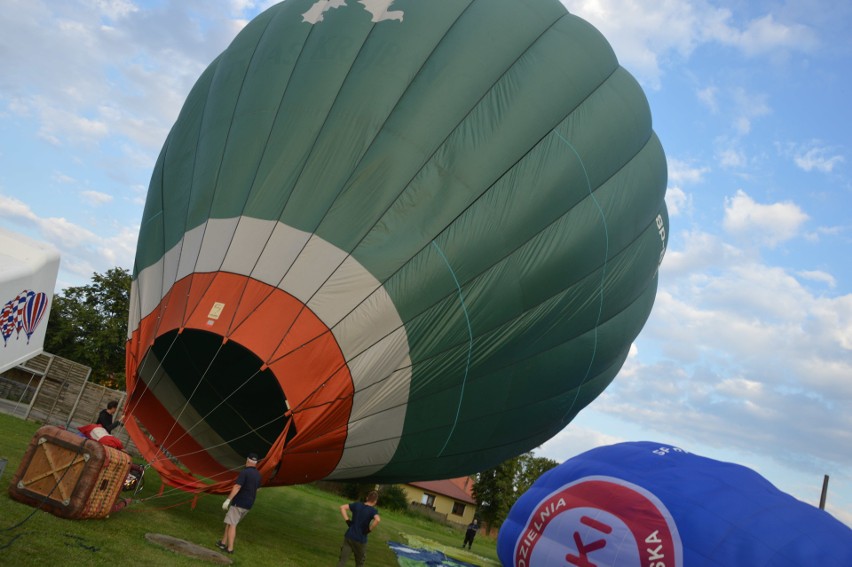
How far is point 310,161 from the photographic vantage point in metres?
7.70

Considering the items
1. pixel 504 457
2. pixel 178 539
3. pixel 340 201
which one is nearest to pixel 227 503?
pixel 178 539

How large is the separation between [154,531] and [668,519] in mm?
4972

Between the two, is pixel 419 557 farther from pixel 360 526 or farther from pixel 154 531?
pixel 154 531

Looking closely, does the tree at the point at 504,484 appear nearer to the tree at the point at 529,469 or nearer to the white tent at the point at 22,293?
the tree at the point at 529,469

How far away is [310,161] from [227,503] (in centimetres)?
346

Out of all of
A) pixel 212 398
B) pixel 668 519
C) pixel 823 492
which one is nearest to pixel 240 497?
pixel 212 398

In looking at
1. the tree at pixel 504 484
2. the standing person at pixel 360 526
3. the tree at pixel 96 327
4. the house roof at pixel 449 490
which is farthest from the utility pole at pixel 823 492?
the tree at pixel 96 327

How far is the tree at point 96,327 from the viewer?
123ft

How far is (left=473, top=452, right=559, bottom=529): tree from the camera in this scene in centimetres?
4378

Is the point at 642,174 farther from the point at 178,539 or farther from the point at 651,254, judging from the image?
the point at 178,539

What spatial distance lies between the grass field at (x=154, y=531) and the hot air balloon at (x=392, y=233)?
613 millimetres

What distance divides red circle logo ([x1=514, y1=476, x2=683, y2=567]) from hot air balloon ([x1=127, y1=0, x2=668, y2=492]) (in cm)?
115

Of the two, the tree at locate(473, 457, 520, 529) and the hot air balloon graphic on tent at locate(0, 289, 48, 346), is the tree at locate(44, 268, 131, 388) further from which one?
the hot air balloon graphic on tent at locate(0, 289, 48, 346)

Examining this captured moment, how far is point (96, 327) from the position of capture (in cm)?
3941
